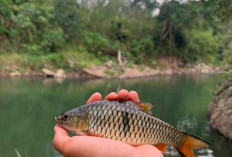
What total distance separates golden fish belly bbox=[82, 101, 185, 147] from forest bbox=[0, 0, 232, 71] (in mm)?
30666

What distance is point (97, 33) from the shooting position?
43.2 meters

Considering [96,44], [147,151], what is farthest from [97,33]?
[147,151]

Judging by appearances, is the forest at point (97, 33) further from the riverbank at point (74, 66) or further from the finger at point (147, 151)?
the finger at point (147, 151)

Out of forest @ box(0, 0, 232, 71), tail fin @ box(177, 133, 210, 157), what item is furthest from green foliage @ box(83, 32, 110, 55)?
tail fin @ box(177, 133, 210, 157)

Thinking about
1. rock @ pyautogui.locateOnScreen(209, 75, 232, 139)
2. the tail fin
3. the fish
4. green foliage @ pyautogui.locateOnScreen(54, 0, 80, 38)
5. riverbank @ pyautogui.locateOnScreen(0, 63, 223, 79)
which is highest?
green foliage @ pyautogui.locateOnScreen(54, 0, 80, 38)

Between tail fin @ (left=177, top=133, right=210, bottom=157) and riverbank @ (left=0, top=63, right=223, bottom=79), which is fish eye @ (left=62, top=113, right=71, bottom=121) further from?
riverbank @ (left=0, top=63, right=223, bottom=79)

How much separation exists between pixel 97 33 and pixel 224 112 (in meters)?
33.5

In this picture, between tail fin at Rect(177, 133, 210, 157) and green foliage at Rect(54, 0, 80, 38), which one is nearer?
tail fin at Rect(177, 133, 210, 157)

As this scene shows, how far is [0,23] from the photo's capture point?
1462 inches

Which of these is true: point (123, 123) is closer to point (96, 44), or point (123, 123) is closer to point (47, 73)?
point (47, 73)

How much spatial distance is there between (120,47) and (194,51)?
1368cm

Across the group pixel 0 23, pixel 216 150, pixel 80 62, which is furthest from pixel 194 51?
pixel 216 150

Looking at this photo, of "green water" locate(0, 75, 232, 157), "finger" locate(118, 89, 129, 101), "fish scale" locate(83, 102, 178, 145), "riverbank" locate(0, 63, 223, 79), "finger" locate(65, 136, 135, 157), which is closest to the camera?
"finger" locate(65, 136, 135, 157)

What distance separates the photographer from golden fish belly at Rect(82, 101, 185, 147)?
2186 millimetres
